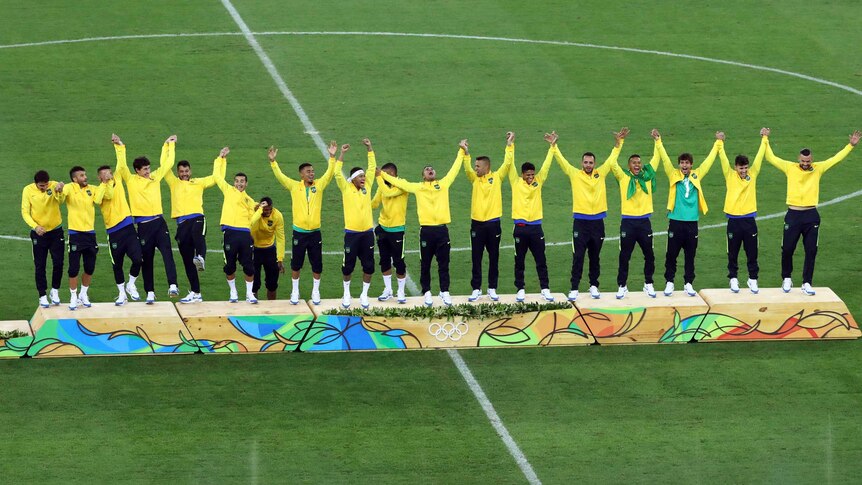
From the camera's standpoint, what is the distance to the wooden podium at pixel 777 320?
25.5 meters

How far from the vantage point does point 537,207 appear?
25.8 meters

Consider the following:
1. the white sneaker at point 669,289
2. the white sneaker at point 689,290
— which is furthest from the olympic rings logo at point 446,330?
the white sneaker at point 689,290

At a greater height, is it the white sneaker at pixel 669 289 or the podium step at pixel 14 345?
the white sneaker at pixel 669 289

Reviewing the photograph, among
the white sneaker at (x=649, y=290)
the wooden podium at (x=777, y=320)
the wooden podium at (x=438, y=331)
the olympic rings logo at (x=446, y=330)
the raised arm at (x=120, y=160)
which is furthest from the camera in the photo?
the white sneaker at (x=649, y=290)

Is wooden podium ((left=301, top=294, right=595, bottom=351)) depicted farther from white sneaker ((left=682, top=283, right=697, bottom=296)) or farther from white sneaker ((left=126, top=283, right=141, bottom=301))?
white sneaker ((left=126, top=283, right=141, bottom=301))

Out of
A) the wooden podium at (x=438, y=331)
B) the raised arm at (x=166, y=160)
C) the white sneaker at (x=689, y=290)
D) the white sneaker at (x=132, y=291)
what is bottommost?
the wooden podium at (x=438, y=331)

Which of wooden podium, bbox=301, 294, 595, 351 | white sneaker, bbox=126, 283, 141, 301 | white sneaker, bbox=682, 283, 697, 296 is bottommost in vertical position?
wooden podium, bbox=301, 294, 595, 351

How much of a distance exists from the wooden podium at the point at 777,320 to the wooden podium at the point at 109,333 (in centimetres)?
797

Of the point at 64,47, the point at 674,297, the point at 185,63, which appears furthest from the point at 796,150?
the point at 64,47

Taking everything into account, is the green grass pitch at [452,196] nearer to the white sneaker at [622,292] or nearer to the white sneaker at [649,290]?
the white sneaker at [622,292]

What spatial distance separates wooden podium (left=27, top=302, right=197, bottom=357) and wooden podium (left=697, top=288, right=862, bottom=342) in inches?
314

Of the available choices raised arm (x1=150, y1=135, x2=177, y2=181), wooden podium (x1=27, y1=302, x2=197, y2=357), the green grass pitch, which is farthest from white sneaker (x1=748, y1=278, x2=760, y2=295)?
raised arm (x1=150, y1=135, x2=177, y2=181)

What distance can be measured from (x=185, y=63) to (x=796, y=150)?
14.0 meters

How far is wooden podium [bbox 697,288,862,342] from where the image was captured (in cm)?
2548
